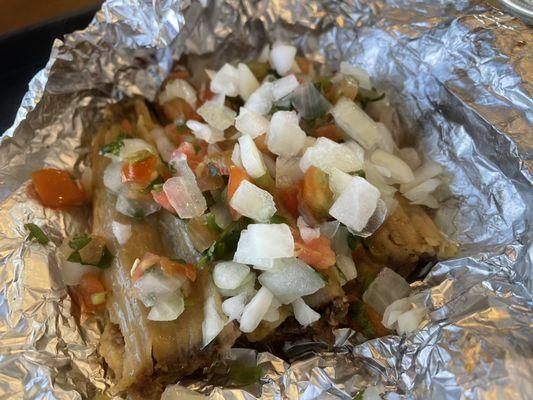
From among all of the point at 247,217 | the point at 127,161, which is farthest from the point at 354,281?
the point at 127,161

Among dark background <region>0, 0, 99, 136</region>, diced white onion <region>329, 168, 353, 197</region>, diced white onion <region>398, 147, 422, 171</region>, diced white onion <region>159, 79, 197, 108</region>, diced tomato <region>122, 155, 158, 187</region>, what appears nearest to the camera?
diced white onion <region>329, 168, 353, 197</region>

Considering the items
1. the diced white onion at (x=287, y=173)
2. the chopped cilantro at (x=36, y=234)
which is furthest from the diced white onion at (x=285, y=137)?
the chopped cilantro at (x=36, y=234)

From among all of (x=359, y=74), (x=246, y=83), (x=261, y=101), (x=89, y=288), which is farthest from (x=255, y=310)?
(x=359, y=74)

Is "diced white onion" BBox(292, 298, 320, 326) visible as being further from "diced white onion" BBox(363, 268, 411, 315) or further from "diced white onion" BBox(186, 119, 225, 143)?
"diced white onion" BBox(186, 119, 225, 143)

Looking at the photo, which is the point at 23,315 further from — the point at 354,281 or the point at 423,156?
the point at 423,156

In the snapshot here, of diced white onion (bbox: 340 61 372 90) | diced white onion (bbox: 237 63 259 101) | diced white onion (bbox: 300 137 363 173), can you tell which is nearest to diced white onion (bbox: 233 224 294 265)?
diced white onion (bbox: 300 137 363 173)

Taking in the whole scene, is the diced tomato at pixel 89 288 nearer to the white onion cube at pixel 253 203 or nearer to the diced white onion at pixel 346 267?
the white onion cube at pixel 253 203
